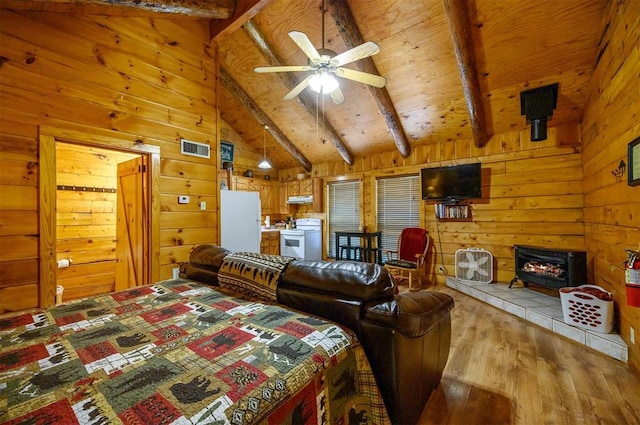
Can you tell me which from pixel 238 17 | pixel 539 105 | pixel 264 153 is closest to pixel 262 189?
pixel 264 153

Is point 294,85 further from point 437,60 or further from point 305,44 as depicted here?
point 305,44

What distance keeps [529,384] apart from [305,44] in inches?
122

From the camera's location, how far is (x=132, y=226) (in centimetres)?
341

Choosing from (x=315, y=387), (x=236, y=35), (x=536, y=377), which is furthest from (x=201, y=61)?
(x=536, y=377)

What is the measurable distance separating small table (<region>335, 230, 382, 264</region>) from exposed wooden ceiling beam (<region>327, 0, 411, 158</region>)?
67.0 inches

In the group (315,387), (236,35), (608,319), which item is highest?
(236,35)

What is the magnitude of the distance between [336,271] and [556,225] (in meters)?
4.06

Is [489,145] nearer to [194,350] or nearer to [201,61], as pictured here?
[201,61]

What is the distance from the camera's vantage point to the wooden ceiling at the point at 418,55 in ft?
9.25

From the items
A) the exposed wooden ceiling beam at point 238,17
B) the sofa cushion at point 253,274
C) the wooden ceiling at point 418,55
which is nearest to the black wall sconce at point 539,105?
the wooden ceiling at point 418,55

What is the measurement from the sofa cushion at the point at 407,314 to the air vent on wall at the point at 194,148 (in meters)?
3.19

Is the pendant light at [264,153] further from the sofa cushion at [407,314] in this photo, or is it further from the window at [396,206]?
the sofa cushion at [407,314]

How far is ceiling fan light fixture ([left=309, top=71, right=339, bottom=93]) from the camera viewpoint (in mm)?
2658

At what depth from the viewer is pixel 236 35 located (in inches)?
158
